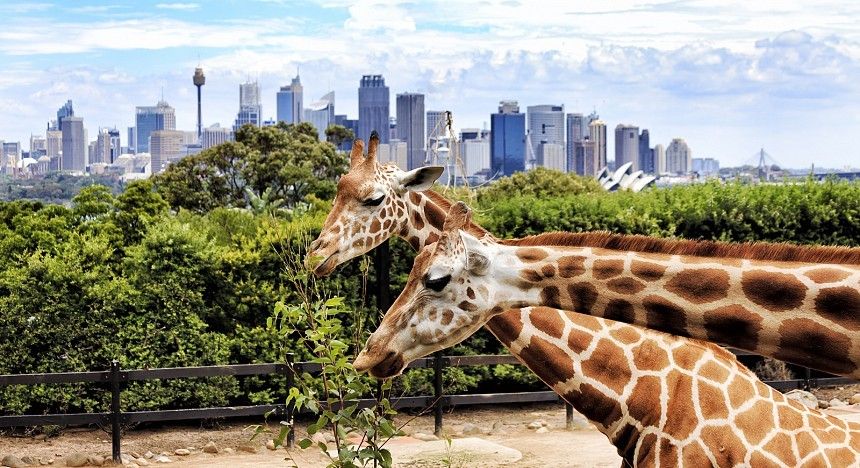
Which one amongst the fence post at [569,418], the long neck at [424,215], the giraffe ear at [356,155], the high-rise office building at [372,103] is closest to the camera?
the long neck at [424,215]

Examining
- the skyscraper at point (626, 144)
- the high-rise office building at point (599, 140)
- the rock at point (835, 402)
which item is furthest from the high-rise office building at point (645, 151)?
the rock at point (835, 402)

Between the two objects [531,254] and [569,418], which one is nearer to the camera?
[531,254]

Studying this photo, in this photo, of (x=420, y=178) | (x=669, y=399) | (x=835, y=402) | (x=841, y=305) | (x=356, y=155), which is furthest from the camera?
(x=835, y=402)

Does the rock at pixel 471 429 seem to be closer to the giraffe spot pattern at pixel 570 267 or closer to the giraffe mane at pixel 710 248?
the giraffe mane at pixel 710 248

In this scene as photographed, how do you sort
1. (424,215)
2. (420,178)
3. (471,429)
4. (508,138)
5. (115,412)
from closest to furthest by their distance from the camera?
(420,178)
(424,215)
(115,412)
(471,429)
(508,138)

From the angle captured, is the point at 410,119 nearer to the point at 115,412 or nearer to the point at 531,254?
the point at 115,412

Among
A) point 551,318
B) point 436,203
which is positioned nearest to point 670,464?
point 551,318

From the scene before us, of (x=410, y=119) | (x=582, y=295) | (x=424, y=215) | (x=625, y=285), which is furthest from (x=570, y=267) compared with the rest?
(x=410, y=119)
